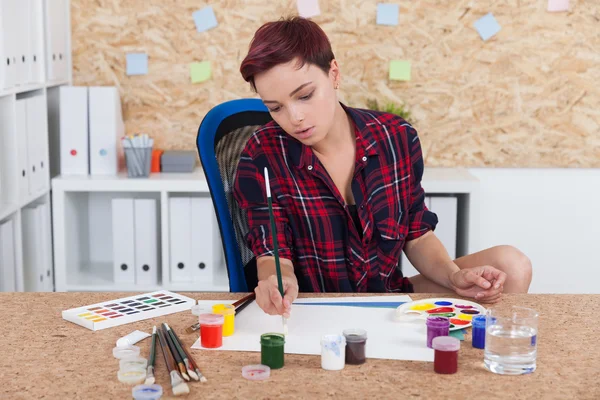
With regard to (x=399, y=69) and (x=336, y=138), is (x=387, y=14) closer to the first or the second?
(x=399, y=69)

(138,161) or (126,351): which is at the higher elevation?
(138,161)

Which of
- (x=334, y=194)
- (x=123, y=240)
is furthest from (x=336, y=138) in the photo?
(x=123, y=240)

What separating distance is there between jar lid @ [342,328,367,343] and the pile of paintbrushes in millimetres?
223

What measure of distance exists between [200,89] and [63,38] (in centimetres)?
62

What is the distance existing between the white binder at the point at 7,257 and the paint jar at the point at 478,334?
6.25ft

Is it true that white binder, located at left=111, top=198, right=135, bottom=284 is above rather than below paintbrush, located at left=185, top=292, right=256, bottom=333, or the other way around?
below

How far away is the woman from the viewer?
1.73 m

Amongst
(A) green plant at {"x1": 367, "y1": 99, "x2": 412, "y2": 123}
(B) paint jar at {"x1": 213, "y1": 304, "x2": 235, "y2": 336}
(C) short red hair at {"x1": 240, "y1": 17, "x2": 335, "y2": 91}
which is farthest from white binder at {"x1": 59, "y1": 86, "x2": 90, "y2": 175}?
(B) paint jar at {"x1": 213, "y1": 304, "x2": 235, "y2": 336}

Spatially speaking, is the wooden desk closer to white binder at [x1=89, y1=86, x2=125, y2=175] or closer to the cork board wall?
white binder at [x1=89, y1=86, x2=125, y2=175]

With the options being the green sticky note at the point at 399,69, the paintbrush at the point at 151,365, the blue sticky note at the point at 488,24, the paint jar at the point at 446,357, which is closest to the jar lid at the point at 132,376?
the paintbrush at the point at 151,365

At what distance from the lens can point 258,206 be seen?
1843 mm

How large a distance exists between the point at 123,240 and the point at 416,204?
66.7 inches

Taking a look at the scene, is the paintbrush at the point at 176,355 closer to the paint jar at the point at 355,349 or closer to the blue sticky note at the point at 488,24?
the paint jar at the point at 355,349

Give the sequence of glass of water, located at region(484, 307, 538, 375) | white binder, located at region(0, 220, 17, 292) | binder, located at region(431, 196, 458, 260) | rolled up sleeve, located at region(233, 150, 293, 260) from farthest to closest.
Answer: binder, located at region(431, 196, 458, 260)
white binder, located at region(0, 220, 17, 292)
rolled up sleeve, located at region(233, 150, 293, 260)
glass of water, located at region(484, 307, 538, 375)
